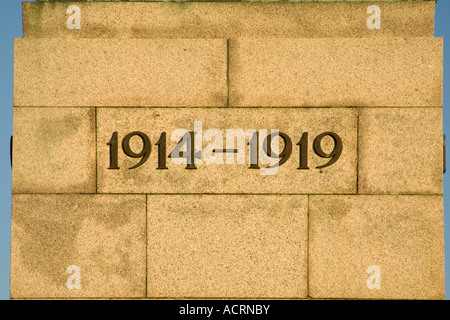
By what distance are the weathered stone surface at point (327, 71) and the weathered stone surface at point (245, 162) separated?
0.74ft

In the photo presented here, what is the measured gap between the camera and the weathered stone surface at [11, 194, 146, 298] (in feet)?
27.9

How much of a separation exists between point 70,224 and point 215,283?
8.24 ft

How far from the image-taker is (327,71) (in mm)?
8516

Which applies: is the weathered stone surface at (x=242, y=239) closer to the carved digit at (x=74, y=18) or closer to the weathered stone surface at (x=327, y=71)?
the weathered stone surface at (x=327, y=71)

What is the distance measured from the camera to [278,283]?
8477 mm

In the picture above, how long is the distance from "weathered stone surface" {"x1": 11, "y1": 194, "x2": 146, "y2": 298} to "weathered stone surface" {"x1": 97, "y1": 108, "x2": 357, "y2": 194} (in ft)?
1.43

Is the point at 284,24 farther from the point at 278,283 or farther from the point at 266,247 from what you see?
the point at 278,283

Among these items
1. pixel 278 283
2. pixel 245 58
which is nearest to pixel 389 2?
pixel 245 58

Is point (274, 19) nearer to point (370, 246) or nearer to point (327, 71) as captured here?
point (327, 71)

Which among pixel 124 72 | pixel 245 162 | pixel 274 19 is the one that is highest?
pixel 274 19

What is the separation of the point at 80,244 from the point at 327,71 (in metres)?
4.83

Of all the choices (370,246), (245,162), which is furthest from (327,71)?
(370,246)

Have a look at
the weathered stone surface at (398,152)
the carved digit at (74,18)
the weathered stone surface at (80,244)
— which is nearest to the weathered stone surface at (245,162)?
the weathered stone surface at (398,152)

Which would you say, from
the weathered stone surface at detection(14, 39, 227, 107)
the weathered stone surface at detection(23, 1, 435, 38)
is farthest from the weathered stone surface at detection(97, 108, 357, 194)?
the weathered stone surface at detection(23, 1, 435, 38)
